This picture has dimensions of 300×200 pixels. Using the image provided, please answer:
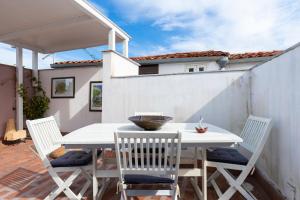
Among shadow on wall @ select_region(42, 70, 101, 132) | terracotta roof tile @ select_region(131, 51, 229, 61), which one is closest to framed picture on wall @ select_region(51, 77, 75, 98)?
shadow on wall @ select_region(42, 70, 101, 132)

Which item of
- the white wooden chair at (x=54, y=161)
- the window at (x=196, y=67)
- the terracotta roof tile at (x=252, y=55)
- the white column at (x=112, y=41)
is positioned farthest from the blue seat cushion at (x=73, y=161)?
the terracotta roof tile at (x=252, y=55)

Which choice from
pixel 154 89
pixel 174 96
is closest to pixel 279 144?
pixel 174 96

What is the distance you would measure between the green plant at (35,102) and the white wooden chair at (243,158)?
19.1 ft

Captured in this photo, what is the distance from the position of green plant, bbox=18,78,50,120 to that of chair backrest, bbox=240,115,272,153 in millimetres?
6065

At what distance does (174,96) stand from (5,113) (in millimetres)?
5007

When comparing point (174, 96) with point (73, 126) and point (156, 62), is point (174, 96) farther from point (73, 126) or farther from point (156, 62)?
point (156, 62)

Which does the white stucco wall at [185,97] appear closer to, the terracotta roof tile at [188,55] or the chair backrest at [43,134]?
the chair backrest at [43,134]

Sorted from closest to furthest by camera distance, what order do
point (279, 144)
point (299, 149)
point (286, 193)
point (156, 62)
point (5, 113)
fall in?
point (299, 149)
point (286, 193)
point (279, 144)
point (5, 113)
point (156, 62)

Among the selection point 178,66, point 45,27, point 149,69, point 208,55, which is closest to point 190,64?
point 178,66

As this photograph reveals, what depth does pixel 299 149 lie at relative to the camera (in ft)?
6.16

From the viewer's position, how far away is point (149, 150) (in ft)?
5.75

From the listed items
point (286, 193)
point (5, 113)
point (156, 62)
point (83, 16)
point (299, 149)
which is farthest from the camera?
point (156, 62)

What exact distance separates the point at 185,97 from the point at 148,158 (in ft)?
7.92

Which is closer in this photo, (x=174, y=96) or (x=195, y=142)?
(x=195, y=142)
